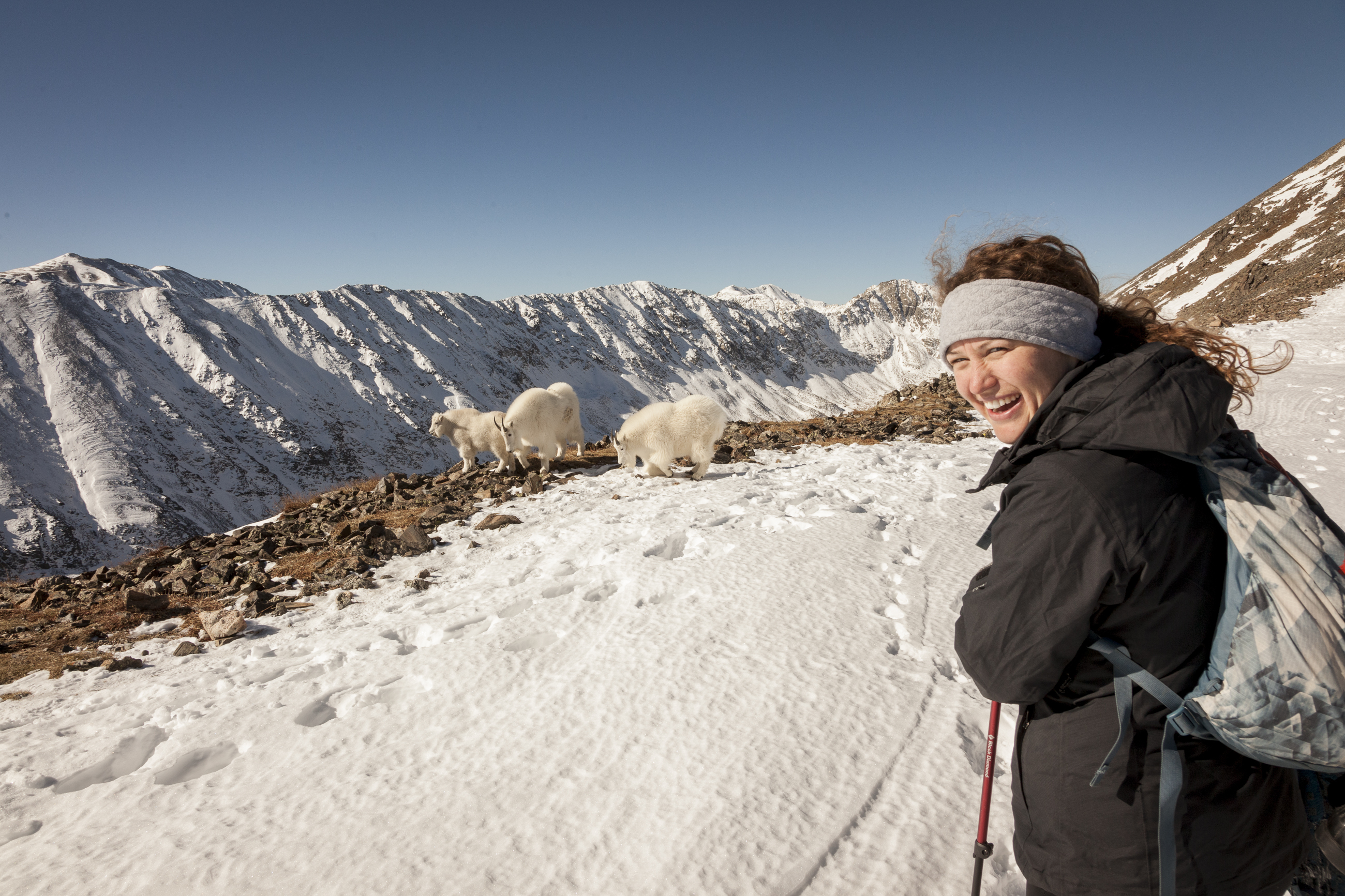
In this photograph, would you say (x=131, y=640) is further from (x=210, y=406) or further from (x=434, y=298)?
(x=434, y=298)

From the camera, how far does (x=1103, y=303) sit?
86.2 inches

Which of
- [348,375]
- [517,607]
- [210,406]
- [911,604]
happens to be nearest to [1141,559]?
[911,604]

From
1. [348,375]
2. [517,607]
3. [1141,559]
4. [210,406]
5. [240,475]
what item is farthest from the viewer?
[348,375]

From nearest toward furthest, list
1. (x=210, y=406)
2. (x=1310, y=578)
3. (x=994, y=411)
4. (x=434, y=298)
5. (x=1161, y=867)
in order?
(x=1310, y=578), (x=1161, y=867), (x=994, y=411), (x=210, y=406), (x=434, y=298)

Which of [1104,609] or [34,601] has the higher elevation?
[1104,609]

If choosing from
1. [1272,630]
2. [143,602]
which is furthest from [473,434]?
[1272,630]

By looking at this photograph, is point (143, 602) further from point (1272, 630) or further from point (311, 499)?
point (1272, 630)

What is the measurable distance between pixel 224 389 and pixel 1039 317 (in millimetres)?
100030

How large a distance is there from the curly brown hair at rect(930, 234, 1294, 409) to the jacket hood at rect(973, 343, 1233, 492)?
16.1 inches

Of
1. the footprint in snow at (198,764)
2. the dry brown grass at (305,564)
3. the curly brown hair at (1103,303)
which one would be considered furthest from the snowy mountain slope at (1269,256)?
the footprint in snow at (198,764)

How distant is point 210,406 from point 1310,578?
321ft

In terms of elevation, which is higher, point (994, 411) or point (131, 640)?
point (994, 411)

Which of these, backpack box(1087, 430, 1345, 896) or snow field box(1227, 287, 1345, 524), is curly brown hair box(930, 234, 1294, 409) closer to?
backpack box(1087, 430, 1345, 896)

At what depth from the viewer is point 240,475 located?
66938 millimetres
